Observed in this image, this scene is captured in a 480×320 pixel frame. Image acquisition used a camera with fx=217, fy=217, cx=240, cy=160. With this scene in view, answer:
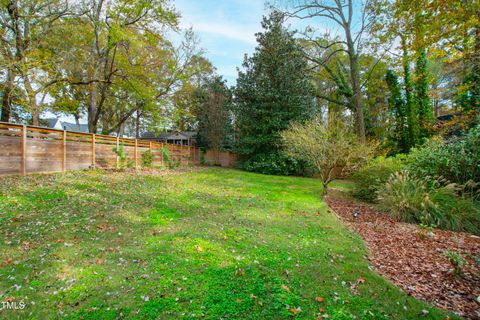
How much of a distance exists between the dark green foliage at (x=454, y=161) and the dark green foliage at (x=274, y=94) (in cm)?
861

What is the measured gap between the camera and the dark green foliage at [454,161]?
5.69 m

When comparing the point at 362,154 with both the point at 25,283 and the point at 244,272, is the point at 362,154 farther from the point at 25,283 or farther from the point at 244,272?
the point at 25,283

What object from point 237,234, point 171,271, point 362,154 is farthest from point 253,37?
point 171,271

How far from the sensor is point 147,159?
1148cm

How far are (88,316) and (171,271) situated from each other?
0.85 m

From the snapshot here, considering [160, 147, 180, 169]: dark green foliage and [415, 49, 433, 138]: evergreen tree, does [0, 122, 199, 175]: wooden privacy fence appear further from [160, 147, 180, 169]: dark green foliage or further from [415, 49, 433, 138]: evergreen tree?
[415, 49, 433, 138]: evergreen tree

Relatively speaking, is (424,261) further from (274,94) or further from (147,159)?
(274,94)

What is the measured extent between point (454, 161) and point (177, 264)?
740 centimetres

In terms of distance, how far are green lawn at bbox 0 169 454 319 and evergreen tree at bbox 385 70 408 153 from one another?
14.8 metres

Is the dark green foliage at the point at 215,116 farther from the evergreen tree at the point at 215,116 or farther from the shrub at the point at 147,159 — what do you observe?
the shrub at the point at 147,159

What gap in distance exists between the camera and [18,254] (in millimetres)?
2713

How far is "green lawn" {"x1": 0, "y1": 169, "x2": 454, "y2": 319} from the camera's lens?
206 cm

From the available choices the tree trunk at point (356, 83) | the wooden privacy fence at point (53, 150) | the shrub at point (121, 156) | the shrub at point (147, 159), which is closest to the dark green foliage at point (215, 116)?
the shrub at point (147, 159)

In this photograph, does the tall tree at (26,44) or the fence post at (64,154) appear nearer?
the fence post at (64,154)
